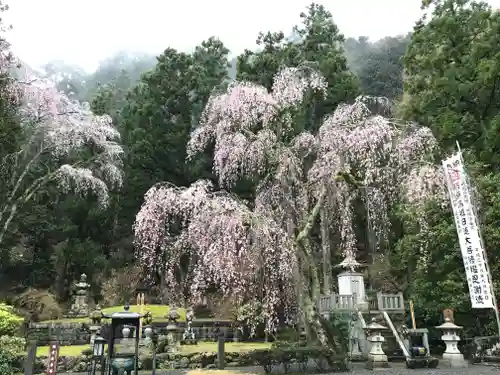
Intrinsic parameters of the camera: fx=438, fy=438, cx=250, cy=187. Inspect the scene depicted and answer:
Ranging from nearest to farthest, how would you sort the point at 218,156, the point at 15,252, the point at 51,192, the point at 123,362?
1. the point at 123,362
2. the point at 218,156
3. the point at 15,252
4. the point at 51,192

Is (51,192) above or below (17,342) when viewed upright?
above

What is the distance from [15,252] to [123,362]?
60.0 ft

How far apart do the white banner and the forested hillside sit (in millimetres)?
586

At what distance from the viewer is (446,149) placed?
56.5 ft

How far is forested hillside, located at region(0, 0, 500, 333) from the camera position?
1136 centimetres

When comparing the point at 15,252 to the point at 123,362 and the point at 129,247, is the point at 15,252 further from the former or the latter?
the point at 123,362

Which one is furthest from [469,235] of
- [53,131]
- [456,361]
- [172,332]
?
[53,131]

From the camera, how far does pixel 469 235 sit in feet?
35.5

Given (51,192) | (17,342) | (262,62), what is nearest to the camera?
(17,342)

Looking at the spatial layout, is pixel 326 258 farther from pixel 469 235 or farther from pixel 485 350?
pixel 469 235

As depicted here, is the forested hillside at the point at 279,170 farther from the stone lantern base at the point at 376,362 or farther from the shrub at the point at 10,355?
the shrub at the point at 10,355

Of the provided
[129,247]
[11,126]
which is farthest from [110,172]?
[129,247]

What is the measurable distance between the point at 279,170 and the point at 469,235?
4.96m

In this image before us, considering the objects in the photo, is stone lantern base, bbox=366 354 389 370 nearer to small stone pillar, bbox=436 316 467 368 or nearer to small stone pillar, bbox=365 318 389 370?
small stone pillar, bbox=365 318 389 370
